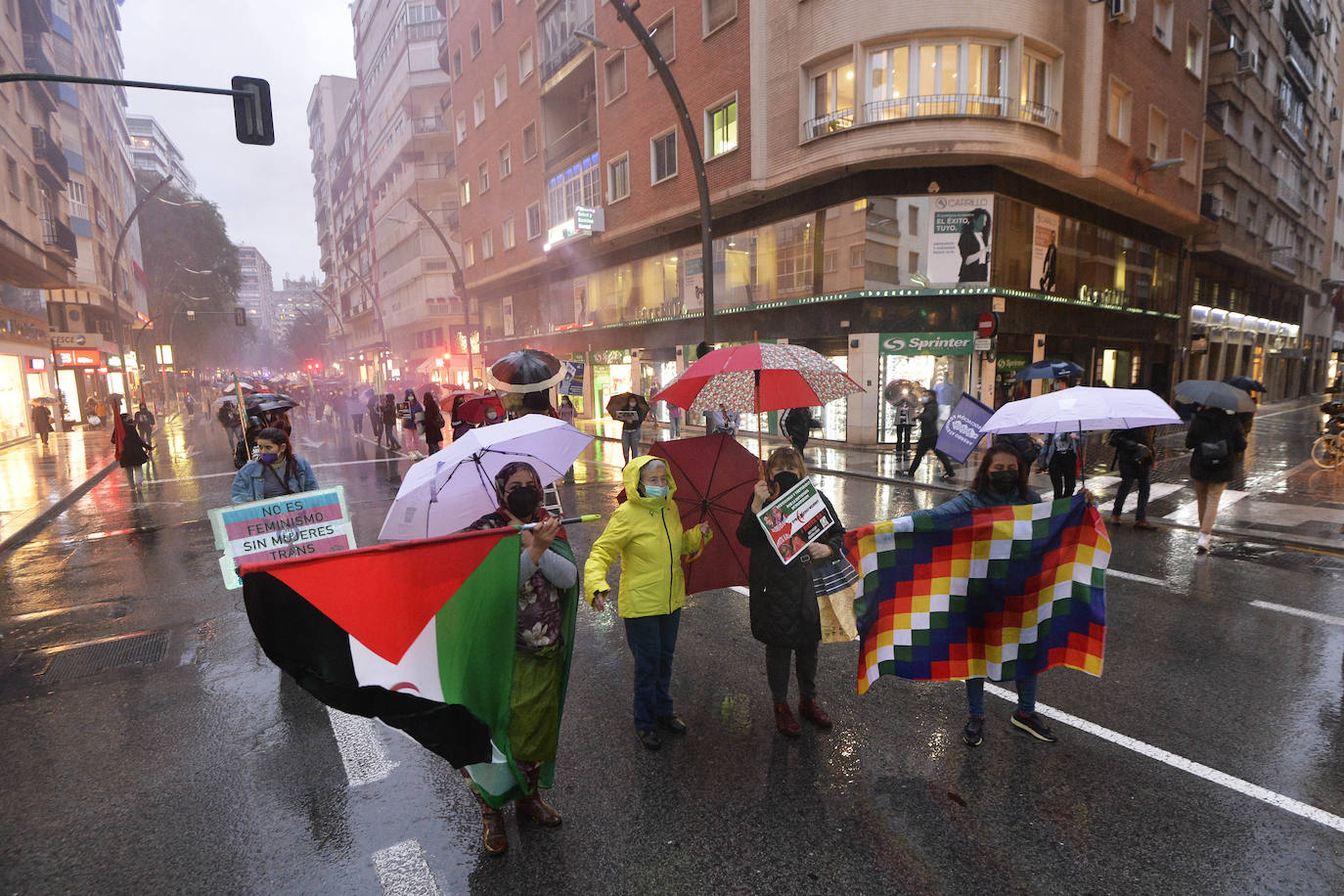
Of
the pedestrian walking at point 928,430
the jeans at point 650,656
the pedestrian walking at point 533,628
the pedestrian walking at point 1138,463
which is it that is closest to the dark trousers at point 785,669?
the jeans at point 650,656

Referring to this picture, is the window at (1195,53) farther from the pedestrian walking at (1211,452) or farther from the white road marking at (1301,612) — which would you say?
the white road marking at (1301,612)

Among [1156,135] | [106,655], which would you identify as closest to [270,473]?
[106,655]

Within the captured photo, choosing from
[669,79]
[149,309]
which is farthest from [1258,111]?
[149,309]

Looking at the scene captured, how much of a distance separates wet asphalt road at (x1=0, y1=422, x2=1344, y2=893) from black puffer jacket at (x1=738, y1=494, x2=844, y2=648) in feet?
2.27

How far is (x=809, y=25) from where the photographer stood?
17531 mm

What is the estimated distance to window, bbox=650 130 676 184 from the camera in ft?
74.8

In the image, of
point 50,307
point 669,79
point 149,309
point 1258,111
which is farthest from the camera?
point 149,309

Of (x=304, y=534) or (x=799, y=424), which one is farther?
(x=799, y=424)

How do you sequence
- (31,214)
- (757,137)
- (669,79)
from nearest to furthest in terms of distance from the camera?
1. (669,79)
2. (757,137)
3. (31,214)

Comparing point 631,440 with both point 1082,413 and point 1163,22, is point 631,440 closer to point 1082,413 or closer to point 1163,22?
point 1082,413

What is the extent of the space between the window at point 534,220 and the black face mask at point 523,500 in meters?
30.6

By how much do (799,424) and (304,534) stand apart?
9797 millimetres

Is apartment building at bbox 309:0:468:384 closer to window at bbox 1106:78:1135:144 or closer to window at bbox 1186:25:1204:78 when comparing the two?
window at bbox 1106:78:1135:144

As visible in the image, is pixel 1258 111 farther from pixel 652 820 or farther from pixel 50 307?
pixel 50 307
